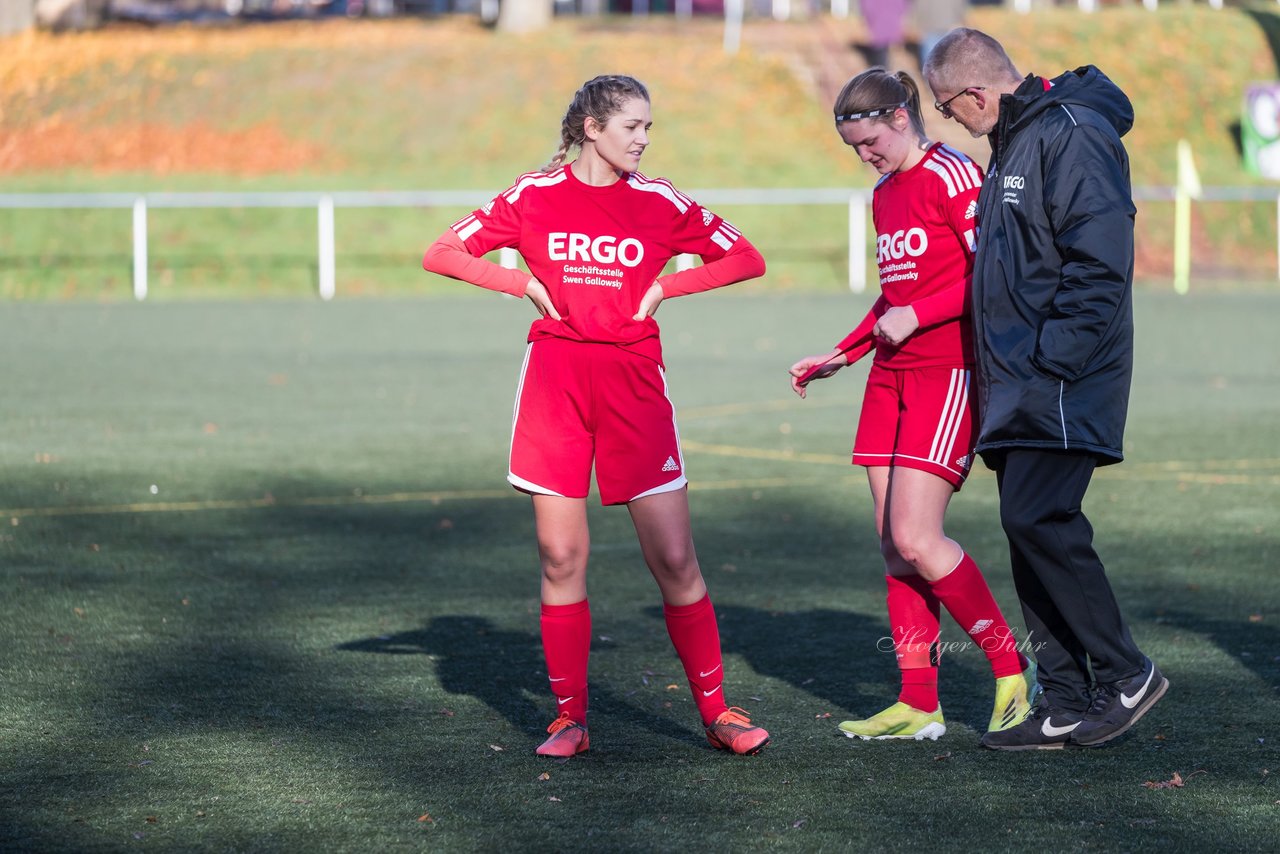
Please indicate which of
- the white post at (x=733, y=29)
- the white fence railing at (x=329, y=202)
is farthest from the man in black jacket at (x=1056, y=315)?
the white post at (x=733, y=29)

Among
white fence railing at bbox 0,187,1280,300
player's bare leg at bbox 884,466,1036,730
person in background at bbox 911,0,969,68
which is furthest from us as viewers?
person in background at bbox 911,0,969,68

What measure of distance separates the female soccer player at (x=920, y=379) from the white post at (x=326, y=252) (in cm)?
2275

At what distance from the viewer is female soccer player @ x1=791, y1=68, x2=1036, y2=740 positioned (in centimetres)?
514

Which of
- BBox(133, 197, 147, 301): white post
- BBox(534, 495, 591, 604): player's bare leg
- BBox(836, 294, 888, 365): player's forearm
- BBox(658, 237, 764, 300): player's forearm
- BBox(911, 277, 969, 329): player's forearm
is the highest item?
BBox(658, 237, 764, 300): player's forearm

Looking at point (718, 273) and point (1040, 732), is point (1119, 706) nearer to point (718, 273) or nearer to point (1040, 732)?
point (1040, 732)

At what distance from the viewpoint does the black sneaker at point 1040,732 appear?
5.12m

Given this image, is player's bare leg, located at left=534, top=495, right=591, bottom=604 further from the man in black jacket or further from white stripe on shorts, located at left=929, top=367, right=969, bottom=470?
the man in black jacket

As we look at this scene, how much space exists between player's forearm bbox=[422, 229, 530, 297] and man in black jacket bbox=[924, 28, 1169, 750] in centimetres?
126

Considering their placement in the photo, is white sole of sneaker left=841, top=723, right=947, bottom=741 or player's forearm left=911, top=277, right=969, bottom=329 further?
white sole of sneaker left=841, top=723, right=947, bottom=741

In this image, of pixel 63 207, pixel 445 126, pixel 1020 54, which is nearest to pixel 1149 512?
pixel 63 207

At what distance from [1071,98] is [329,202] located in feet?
76.4

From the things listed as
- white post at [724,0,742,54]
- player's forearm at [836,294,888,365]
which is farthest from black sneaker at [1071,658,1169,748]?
white post at [724,0,742,54]

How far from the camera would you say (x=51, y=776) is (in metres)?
4.82

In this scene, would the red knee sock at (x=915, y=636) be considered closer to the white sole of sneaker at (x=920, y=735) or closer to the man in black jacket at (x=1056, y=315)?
the white sole of sneaker at (x=920, y=735)
